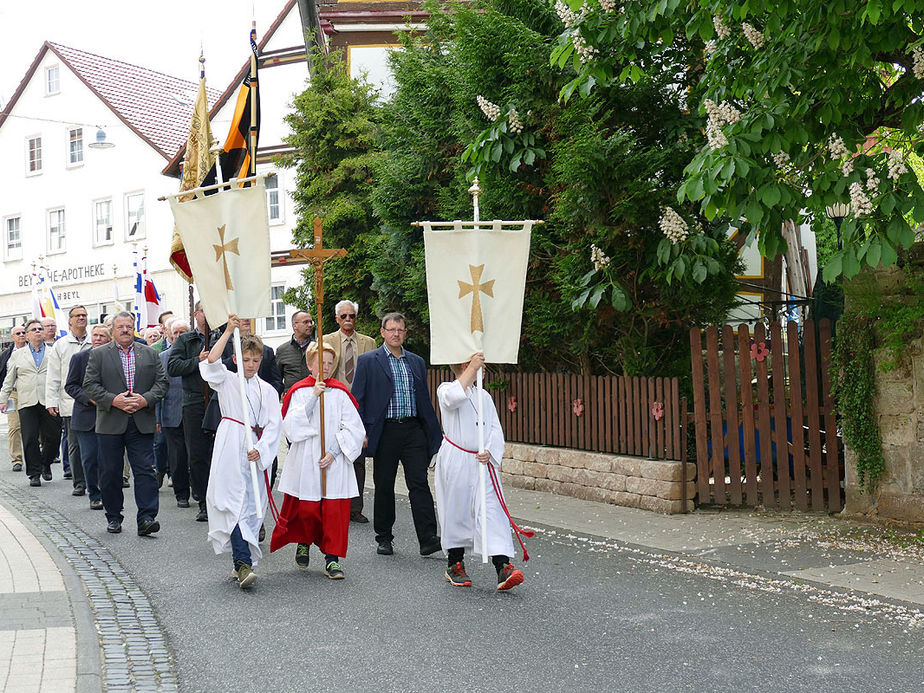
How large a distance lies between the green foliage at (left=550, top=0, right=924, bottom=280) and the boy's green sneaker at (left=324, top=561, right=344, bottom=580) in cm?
365

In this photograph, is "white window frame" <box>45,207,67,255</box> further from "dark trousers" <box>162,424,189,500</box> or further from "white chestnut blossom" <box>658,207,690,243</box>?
"white chestnut blossom" <box>658,207,690,243</box>

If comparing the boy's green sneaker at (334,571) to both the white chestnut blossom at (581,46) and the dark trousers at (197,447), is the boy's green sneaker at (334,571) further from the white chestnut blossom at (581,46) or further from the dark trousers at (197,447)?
the white chestnut blossom at (581,46)

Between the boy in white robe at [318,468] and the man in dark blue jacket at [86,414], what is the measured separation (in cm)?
306

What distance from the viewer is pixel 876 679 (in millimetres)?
5363

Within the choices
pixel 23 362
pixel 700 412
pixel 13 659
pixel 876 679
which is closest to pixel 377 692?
pixel 13 659

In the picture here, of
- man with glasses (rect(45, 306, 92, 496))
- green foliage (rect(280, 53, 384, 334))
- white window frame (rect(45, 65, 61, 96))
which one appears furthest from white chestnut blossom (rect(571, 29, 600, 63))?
white window frame (rect(45, 65, 61, 96))

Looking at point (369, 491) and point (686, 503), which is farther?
point (369, 491)

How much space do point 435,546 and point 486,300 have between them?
2103 mm

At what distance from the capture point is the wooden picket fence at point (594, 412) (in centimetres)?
1108

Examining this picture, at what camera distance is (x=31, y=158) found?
40719 millimetres

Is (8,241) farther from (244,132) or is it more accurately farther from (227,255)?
(227,255)

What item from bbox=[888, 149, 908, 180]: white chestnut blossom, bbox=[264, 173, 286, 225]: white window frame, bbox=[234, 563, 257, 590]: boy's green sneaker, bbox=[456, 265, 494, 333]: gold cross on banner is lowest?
bbox=[234, 563, 257, 590]: boy's green sneaker

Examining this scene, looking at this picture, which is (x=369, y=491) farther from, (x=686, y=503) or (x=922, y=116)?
(x=922, y=116)

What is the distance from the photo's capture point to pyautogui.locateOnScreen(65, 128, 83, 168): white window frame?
127 ft
